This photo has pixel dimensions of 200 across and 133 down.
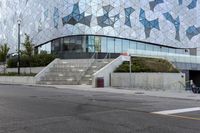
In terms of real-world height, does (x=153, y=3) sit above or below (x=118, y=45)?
above

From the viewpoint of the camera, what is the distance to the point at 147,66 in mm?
37156

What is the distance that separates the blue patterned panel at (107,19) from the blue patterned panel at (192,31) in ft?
54.4

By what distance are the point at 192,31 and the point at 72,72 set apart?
34.4 metres

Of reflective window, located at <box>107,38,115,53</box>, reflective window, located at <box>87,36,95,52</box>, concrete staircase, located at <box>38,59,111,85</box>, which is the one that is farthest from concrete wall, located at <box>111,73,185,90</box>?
reflective window, located at <box>107,38,115,53</box>

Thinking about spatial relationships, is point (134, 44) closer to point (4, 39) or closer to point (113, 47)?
point (113, 47)

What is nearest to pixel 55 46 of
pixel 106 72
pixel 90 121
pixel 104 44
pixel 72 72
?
pixel 104 44

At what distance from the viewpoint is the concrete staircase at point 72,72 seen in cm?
3809

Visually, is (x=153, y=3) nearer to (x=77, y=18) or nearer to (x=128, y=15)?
(x=128, y=15)

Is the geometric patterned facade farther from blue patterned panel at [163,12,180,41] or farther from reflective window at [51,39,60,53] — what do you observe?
reflective window at [51,39,60,53]

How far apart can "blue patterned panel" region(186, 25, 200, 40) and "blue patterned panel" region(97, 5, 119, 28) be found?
16594 mm

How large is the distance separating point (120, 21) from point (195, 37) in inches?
673

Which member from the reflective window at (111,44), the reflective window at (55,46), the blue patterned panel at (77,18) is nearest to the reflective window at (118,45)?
the reflective window at (111,44)

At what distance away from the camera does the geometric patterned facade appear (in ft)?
189

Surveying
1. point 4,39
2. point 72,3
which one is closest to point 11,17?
point 4,39
